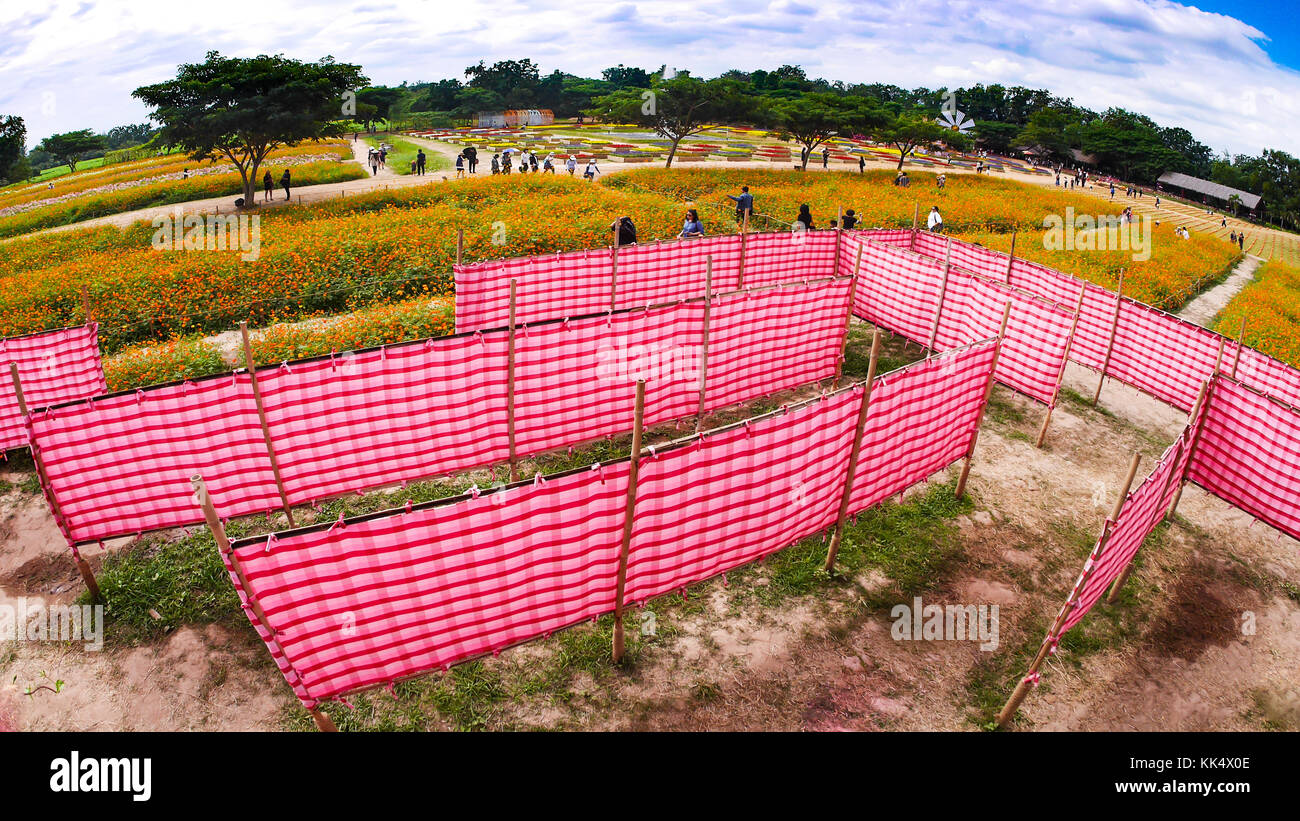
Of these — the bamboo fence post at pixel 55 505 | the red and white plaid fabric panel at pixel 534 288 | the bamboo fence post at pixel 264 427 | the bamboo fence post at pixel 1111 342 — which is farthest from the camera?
the bamboo fence post at pixel 1111 342

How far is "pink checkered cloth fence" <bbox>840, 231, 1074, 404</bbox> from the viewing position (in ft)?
36.4

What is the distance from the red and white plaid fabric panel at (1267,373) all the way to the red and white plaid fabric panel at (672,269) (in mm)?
9306

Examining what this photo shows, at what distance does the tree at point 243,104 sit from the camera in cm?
2673

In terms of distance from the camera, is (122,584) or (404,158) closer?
(122,584)

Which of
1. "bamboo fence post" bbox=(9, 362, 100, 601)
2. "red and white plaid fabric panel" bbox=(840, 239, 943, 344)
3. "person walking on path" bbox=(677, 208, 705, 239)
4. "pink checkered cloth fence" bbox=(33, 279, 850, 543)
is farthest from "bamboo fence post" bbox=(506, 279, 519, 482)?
"person walking on path" bbox=(677, 208, 705, 239)

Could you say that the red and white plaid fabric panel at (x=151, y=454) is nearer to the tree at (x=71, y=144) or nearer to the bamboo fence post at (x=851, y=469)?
the bamboo fence post at (x=851, y=469)

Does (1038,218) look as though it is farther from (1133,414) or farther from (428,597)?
(428,597)

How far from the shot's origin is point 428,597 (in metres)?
5.61

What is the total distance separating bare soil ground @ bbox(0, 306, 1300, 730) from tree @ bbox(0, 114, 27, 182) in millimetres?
74963

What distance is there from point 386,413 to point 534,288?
5.24m

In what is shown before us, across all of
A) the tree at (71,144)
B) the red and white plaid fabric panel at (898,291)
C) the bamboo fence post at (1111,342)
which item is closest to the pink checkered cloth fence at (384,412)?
the red and white plaid fabric panel at (898,291)

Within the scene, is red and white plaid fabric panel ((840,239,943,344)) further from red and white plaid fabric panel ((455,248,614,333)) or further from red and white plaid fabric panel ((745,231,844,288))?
red and white plaid fabric panel ((455,248,614,333))
